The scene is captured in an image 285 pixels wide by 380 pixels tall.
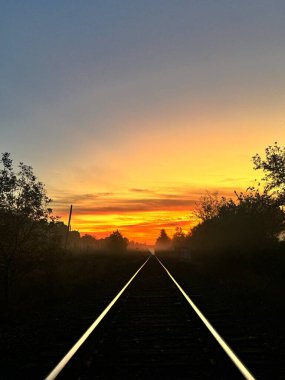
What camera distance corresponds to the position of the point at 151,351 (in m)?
6.38

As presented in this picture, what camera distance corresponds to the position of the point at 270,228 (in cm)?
3728

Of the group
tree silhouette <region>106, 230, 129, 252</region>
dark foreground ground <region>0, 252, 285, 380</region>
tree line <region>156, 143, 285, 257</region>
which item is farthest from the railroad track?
tree silhouette <region>106, 230, 129, 252</region>

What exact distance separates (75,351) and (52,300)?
25.7 ft

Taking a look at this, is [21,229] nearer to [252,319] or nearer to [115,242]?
[252,319]

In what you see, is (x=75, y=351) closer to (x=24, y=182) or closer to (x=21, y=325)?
(x=21, y=325)

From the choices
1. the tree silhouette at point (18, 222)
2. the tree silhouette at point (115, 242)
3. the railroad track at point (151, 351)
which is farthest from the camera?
the tree silhouette at point (115, 242)

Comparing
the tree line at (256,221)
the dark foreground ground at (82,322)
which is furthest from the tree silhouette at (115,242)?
the dark foreground ground at (82,322)

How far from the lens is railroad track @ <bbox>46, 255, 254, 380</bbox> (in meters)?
5.18

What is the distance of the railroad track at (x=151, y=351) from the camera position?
17.0 feet

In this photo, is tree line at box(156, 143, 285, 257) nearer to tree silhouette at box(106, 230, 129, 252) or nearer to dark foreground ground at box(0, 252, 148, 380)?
dark foreground ground at box(0, 252, 148, 380)

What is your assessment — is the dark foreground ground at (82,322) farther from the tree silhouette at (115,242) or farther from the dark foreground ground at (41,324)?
the tree silhouette at (115,242)

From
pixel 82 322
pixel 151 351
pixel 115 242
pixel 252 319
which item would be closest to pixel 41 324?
pixel 82 322

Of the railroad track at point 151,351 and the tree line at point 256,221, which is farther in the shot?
the tree line at point 256,221

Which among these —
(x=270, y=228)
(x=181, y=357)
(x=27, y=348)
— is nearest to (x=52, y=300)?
(x=27, y=348)
